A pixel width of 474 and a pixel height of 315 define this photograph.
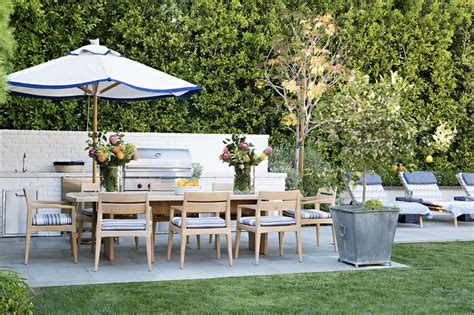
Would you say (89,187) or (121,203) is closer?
(121,203)

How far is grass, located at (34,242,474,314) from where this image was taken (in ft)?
17.6

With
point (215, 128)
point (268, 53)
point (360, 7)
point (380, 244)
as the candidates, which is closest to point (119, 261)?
point (380, 244)

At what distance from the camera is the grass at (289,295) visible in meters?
5.38

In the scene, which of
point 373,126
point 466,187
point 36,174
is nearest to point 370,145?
point 373,126

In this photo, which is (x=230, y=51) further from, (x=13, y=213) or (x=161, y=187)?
(x=13, y=213)

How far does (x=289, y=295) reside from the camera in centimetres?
588

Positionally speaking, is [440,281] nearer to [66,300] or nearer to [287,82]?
[66,300]

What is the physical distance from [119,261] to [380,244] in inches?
115

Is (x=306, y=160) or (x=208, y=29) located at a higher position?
(x=208, y=29)

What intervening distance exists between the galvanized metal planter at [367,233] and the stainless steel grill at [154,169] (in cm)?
350

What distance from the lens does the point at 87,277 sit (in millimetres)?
6535

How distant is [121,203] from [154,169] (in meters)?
3.28

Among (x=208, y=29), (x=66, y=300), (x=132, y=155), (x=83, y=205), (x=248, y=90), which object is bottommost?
(x=66, y=300)

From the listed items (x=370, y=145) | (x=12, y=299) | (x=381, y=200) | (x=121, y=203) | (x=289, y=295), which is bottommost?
(x=289, y=295)
